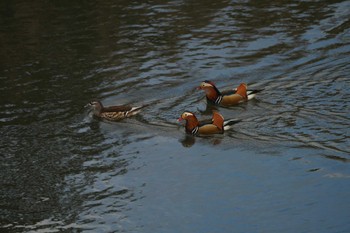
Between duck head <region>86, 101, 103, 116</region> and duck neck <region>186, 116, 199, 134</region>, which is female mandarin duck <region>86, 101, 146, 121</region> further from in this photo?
duck neck <region>186, 116, 199, 134</region>

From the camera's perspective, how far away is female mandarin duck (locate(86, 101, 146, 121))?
1662 cm

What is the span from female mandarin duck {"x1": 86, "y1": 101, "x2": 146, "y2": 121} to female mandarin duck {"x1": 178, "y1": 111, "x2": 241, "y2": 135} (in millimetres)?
1375

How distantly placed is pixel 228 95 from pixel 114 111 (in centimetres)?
221

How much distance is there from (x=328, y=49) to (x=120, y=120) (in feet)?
19.8

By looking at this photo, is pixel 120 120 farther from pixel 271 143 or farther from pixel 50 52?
pixel 50 52

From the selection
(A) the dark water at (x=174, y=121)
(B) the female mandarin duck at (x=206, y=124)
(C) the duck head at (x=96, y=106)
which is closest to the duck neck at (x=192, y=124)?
(B) the female mandarin duck at (x=206, y=124)

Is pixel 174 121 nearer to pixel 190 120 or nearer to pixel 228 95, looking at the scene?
pixel 190 120

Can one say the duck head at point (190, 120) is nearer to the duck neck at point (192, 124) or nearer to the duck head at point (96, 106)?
the duck neck at point (192, 124)

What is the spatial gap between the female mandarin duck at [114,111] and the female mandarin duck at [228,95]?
1.39 meters

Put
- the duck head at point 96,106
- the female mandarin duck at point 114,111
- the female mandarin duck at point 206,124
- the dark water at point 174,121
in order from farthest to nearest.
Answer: the duck head at point 96,106 < the female mandarin duck at point 114,111 < the female mandarin duck at point 206,124 < the dark water at point 174,121

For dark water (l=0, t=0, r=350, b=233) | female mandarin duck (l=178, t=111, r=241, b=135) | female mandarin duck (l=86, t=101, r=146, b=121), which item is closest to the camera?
dark water (l=0, t=0, r=350, b=233)

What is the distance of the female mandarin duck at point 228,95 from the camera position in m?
16.9

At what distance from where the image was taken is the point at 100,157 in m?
14.8

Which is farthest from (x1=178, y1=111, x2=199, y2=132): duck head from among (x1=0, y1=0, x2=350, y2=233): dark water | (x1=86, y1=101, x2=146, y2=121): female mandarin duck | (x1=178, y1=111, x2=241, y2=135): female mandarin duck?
(x1=86, y1=101, x2=146, y2=121): female mandarin duck
